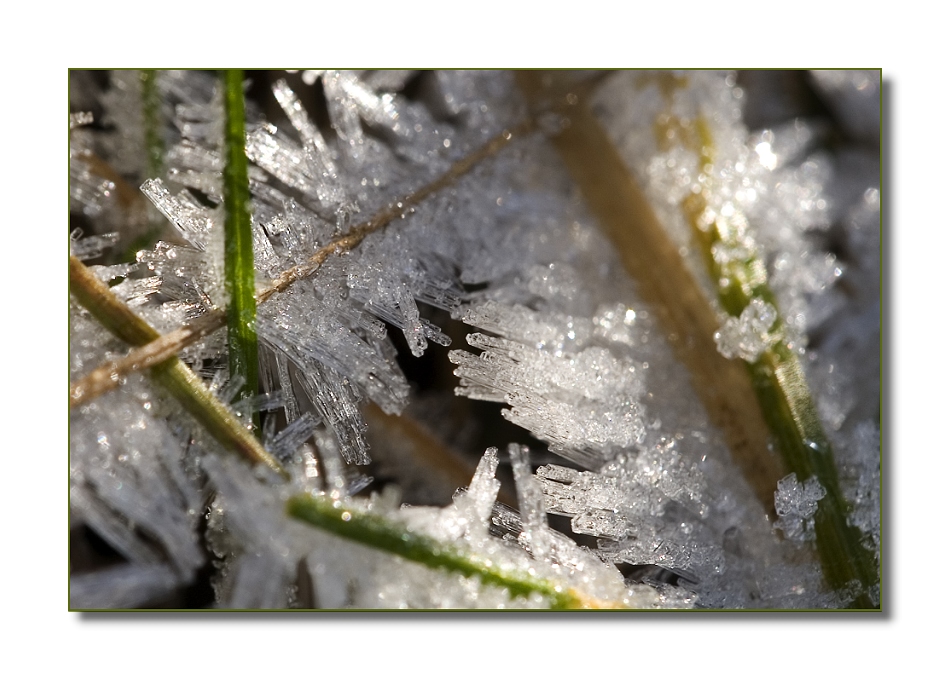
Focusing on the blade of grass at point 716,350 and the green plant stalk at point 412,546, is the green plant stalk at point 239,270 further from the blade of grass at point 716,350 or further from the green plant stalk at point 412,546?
the blade of grass at point 716,350

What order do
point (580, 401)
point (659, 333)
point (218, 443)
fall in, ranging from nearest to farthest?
point (218, 443) < point (580, 401) < point (659, 333)

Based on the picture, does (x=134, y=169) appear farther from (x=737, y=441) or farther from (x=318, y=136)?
(x=737, y=441)

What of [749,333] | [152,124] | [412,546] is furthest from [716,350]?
[152,124]

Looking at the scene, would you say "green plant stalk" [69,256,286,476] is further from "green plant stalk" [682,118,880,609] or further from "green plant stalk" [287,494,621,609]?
"green plant stalk" [682,118,880,609]

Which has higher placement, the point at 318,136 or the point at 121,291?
the point at 318,136
